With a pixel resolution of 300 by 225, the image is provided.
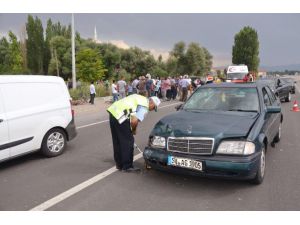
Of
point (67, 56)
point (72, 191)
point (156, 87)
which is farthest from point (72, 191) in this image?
point (67, 56)

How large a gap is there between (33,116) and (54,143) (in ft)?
2.72

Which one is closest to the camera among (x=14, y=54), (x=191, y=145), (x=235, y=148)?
(x=235, y=148)

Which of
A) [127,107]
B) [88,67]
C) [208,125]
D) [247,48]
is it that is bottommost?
[208,125]

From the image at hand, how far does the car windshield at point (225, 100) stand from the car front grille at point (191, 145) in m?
1.34

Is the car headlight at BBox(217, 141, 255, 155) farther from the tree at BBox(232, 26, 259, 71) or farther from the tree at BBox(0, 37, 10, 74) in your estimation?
the tree at BBox(232, 26, 259, 71)

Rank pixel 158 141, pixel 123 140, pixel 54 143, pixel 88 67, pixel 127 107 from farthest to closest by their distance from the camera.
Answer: pixel 88 67 < pixel 54 143 < pixel 123 140 < pixel 127 107 < pixel 158 141

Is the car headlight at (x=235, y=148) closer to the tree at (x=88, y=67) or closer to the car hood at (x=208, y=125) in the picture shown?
the car hood at (x=208, y=125)

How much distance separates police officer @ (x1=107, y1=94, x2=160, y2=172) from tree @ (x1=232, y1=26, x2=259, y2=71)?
6501 cm

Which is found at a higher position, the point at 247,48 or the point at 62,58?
the point at 247,48

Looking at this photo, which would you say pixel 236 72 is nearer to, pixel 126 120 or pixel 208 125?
pixel 126 120

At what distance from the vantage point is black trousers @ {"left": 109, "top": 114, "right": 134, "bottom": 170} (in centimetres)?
533

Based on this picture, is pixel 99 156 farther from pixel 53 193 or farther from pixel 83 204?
pixel 83 204

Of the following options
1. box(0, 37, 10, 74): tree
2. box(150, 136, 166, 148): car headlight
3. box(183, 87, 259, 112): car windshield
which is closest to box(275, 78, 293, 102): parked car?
box(183, 87, 259, 112): car windshield

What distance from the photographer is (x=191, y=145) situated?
4.54 metres
